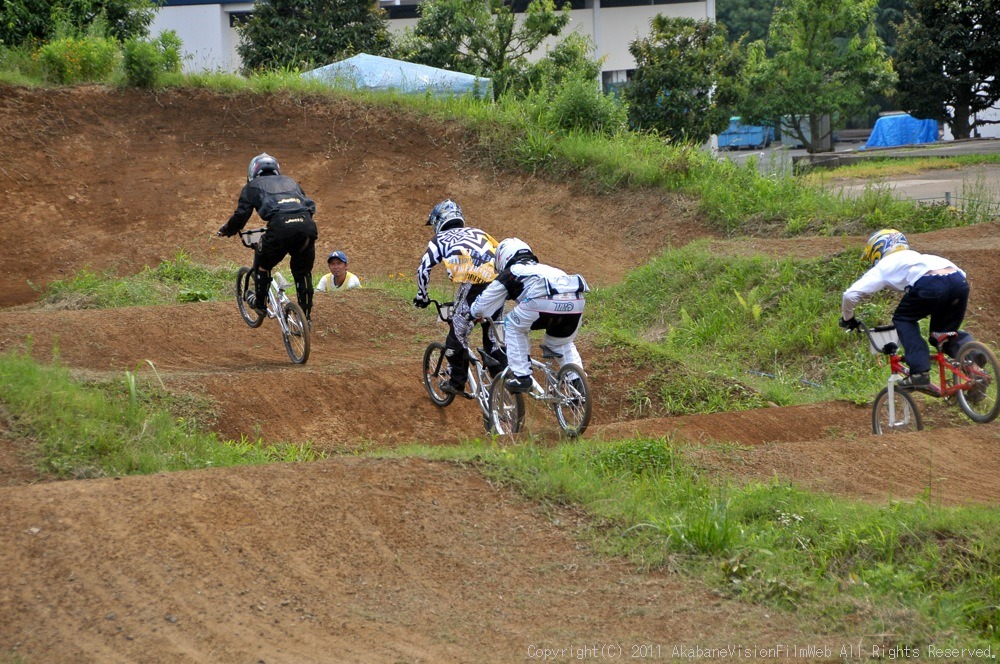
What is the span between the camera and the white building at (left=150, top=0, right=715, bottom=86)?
152 ft

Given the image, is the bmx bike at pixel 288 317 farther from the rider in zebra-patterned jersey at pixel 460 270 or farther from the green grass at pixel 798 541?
the green grass at pixel 798 541

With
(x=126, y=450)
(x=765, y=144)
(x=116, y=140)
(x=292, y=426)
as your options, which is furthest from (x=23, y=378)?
(x=765, y=144)

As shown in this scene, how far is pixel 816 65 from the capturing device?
137 ft

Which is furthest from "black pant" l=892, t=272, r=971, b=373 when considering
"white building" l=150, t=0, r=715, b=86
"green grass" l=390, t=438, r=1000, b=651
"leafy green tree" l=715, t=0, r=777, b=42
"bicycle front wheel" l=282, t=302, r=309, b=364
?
"leafy green tree" l=715, t=0, r=777, b=42

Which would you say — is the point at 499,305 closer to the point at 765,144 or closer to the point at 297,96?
the point at 297,96

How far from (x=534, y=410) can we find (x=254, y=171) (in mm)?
4325

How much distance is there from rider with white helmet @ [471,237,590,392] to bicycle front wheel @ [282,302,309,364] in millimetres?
2899

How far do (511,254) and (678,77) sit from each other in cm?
2543

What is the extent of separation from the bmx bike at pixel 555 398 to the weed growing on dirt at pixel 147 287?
7.45 meters

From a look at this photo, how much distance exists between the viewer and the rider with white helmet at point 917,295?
8.84 meters

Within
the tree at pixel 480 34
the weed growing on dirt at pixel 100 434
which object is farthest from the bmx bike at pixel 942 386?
the tree at pixel 480 34

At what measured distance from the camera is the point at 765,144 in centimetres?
5575

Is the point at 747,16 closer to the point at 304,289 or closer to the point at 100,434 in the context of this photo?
the point at 304,289

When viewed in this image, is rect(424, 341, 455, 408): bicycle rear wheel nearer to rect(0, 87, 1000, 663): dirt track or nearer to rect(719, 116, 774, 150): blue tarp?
rect(0, 87, 1000, 663): dirt track
